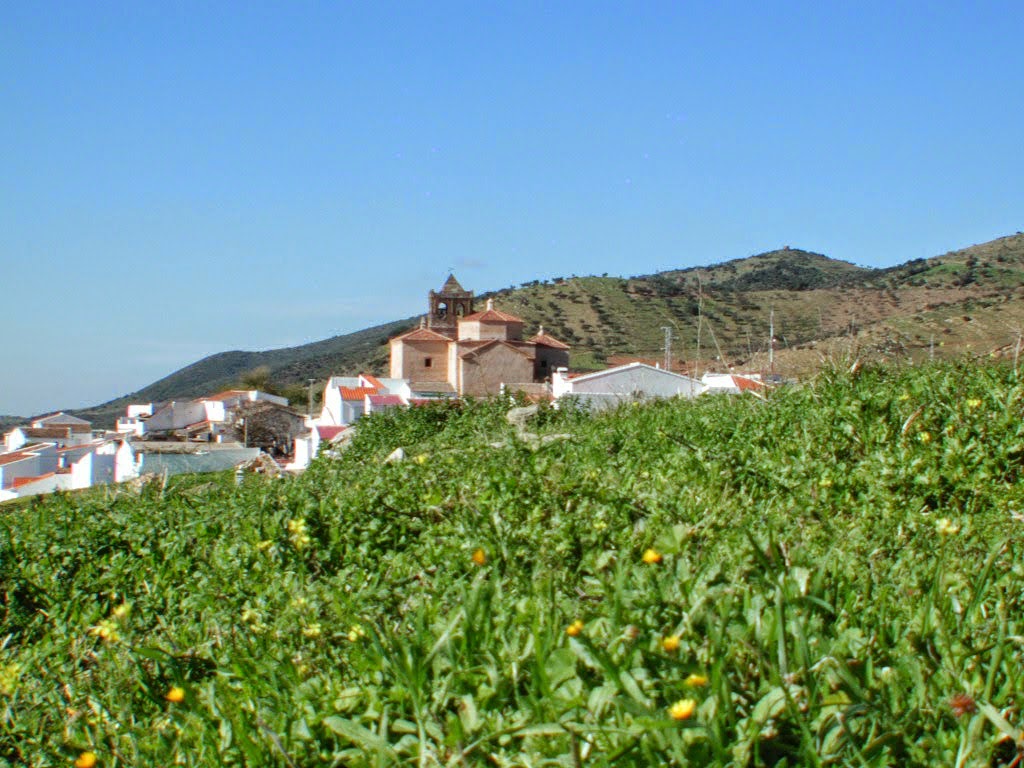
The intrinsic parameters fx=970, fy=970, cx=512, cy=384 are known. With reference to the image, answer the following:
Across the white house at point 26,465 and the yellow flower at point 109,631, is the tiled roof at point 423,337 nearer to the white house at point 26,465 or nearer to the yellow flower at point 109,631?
the white house at point 26,465

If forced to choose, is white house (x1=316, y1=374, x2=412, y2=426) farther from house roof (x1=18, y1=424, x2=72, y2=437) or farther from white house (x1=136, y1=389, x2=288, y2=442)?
house roof (x1=18, y1=424, x2=72, y2=437)

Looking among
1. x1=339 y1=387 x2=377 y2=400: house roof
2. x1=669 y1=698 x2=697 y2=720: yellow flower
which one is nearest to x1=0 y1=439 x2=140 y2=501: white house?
x1=339 y1=387 x2=377 y2=400: house roof

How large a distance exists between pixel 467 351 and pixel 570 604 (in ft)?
126

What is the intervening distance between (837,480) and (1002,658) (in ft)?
6.32

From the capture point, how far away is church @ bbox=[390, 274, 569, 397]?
39.6 meters

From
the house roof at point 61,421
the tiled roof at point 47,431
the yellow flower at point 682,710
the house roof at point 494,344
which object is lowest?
the tiled roof at point 47,431

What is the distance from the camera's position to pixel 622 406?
24.5ft

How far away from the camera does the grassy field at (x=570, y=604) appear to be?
77.0 inches

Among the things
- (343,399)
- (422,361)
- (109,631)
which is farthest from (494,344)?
(109,631)

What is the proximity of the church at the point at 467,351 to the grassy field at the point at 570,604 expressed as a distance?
27.2m

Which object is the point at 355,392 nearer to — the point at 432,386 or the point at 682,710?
the point at 432,386

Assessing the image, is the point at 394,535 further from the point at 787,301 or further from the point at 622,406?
the point at 787,301

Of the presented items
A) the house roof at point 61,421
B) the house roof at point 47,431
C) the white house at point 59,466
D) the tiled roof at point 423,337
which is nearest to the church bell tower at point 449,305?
the tiled roof at point 423,337

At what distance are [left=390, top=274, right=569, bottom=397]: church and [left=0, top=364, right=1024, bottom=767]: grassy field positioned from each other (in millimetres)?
27228
